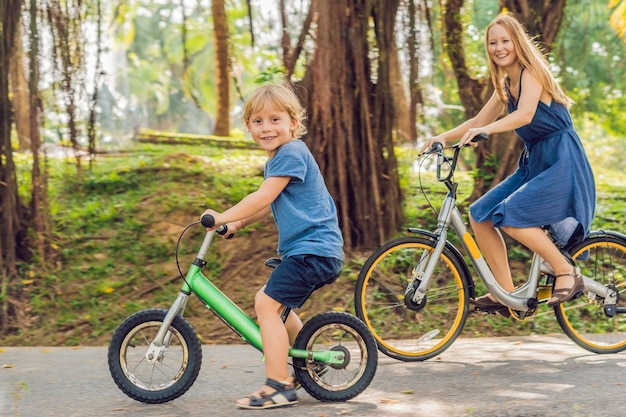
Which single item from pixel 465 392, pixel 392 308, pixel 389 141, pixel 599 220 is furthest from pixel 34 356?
pixel 599 220

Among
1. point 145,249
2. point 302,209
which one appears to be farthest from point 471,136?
point 145,249

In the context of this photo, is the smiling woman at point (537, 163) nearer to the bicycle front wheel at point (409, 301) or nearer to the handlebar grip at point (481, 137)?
the handlebar grip at point (481, 137)

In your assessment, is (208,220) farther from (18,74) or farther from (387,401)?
(18,74)

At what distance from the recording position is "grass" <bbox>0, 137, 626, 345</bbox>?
22.7ft

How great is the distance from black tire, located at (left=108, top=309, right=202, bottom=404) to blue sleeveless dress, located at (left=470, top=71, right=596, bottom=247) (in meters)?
2.02

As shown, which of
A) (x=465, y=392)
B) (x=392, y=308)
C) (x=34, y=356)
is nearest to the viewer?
(x=465, y=392)

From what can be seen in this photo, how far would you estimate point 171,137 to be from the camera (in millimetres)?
14680

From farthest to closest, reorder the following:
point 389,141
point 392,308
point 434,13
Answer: point 434,13, point 389,141, point 392,308

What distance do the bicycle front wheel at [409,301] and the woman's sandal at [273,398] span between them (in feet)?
3.69

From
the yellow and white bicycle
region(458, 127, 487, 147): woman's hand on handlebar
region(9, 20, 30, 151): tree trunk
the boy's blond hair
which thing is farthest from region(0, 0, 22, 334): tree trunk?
region(458, 127, 487, 147): woman's hand on handlebar

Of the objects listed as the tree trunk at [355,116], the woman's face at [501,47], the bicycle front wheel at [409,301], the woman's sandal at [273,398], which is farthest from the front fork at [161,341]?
the tree trunk at [355,116]

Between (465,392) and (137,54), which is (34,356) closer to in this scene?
(465,392)

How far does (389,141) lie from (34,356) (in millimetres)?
3562

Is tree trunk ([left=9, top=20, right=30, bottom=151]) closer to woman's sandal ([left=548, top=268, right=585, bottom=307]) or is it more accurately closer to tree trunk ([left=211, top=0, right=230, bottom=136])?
woman's sandal ([left=548, top=268, right=585, bottom=307])
